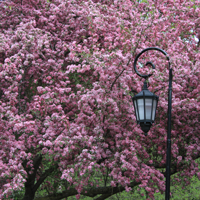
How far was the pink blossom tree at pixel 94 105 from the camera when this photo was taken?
764cm

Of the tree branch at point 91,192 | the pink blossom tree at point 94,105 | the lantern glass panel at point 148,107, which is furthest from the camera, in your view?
the tree branch at point 91,192

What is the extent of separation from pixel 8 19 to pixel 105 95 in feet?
21.1

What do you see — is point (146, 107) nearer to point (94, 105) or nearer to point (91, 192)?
point (94, 105)

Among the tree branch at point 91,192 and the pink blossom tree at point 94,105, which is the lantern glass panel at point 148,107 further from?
the tree branch at point 91,192

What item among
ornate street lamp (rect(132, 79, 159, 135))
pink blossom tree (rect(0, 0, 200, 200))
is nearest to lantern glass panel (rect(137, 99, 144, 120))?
ornate street lamp (rect(132, 79, 159, 135))

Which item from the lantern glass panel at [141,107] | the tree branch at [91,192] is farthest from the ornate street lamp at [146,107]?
the tree branch at [91,192]

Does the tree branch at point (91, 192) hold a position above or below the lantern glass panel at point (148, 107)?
below

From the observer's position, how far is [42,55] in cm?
1003

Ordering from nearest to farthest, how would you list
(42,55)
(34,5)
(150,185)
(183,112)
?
(150,185)
(183,112)
(42,55)
(34,5)

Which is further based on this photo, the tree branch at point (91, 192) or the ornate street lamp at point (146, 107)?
the tree branch at point (91, 192)

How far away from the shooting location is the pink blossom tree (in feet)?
25.1

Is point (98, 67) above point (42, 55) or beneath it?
beneath

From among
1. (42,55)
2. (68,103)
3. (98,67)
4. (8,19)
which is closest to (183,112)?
(98,67)

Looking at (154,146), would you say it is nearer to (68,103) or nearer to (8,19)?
(68,103)
